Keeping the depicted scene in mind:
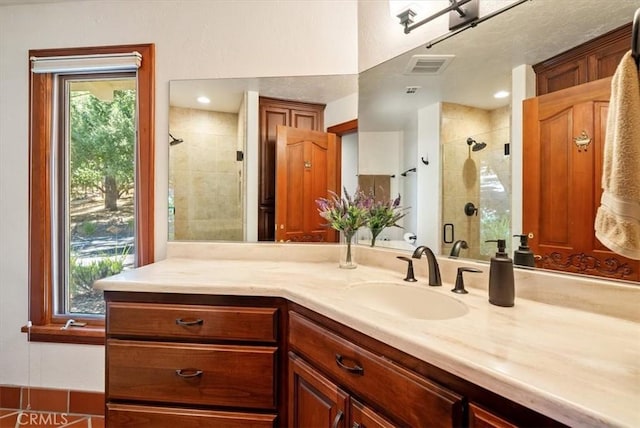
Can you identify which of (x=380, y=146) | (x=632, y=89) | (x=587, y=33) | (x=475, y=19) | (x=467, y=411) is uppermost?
(x=475, y=19)

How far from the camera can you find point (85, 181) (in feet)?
6.32

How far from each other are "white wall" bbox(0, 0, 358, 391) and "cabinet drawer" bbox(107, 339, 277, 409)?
2.38ft

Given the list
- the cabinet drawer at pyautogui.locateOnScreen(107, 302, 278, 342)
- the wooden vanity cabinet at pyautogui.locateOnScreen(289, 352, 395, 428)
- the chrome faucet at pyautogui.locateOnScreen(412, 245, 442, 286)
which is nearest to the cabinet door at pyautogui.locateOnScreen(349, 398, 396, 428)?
the wooden vanity cabinet at pyautogui.locateOnScreen(289, 352, 395, 428)

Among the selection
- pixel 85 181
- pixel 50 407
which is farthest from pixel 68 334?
pixel 85 181

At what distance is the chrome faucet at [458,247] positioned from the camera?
1235mm

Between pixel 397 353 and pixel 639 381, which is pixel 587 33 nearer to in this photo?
pixel 639 381

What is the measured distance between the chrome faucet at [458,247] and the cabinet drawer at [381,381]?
624mm

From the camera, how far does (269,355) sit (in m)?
1.16

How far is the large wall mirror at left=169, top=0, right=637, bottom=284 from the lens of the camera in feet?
3.50

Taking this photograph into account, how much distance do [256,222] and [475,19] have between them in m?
1.37

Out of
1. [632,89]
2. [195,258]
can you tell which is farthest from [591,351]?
[195,258]

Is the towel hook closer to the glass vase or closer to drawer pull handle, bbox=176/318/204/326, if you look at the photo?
the glass vase

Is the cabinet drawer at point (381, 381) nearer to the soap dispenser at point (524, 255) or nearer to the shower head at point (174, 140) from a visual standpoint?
the soap dispenser at point (524, 255)

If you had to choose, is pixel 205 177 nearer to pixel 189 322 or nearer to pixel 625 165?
pixel 189 322
